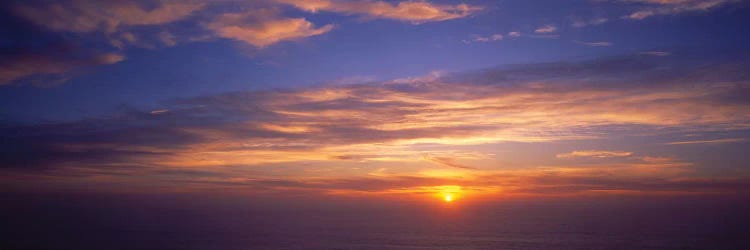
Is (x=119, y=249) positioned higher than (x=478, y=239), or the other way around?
(x=119, y=249)

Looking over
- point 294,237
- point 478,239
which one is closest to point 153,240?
point 294,237

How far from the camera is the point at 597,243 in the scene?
272 feet

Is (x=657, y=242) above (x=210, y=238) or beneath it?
beneath

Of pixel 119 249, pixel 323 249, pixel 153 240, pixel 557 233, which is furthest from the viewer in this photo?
pixel 557 233

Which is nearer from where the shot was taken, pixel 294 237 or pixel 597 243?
pixel 597 243

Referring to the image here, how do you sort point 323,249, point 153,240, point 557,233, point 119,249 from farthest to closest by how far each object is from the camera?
point 557,233 → point 153,240 → point 323,249 → point 119,249

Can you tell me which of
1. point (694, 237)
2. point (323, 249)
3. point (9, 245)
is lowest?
point (694, 237)

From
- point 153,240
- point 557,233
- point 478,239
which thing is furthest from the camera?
point 557,233

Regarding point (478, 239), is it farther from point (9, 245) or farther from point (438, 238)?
point (9, 245)

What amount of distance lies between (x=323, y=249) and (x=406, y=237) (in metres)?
27.7

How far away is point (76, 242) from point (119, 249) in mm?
15695

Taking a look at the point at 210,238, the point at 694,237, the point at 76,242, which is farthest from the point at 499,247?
the point at 76,242

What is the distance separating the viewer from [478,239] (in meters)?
95.5

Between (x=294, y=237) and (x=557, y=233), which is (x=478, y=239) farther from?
(x=294, y=237)
